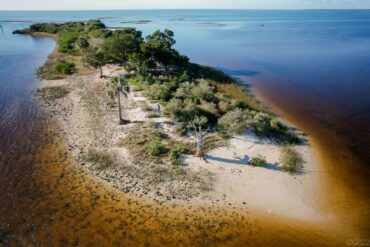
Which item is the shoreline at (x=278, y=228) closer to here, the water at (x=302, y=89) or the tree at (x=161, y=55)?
the water at (x=302, y=89)

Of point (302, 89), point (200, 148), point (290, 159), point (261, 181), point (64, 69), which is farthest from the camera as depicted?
point (64, 69)

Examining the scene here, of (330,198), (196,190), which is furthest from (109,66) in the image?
(330,198)

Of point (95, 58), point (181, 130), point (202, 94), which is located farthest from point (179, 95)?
point (95, 58)

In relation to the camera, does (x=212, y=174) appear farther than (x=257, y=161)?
No

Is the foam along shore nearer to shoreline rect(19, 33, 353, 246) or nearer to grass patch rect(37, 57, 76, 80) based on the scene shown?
shoreline rect(19, 33, 353, 246)

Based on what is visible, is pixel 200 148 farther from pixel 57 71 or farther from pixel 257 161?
pixel 57 71
